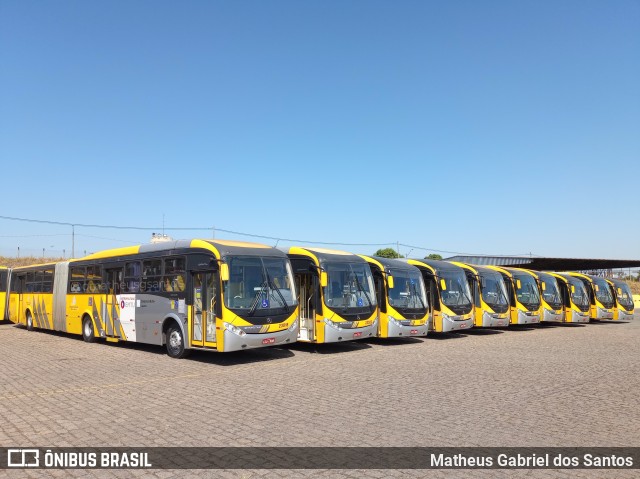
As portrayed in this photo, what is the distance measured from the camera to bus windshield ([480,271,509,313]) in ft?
73.4

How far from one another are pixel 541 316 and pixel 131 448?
76.7ft

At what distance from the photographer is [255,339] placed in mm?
13188

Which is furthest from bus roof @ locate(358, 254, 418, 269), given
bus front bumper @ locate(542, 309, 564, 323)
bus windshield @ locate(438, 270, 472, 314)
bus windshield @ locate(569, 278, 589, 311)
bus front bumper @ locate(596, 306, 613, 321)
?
bus front bumper @ locate(596, 306, 613, 321)

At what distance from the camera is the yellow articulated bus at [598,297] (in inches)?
1213

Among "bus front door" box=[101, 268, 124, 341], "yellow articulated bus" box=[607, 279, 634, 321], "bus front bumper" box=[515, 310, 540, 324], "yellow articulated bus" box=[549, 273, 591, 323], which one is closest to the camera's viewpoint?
"bus front door" box=[101, 268, 124, 341]

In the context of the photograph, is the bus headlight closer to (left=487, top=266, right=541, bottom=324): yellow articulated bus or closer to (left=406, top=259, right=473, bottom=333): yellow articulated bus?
(left=406, top=259, right=473, bottom=333): yellow articulated bus

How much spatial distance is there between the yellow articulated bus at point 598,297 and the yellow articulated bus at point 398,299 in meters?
16.2

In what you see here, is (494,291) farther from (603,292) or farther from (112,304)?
(112,304)

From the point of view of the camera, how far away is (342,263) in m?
16.4

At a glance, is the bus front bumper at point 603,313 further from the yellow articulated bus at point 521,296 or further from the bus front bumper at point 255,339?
the bus front bumper at point 255,339

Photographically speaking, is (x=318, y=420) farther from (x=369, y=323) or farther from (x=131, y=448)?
(x=369, y=323)

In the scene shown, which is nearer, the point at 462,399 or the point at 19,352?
the point at 462,399

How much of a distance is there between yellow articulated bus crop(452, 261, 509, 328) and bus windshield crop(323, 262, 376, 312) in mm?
6706

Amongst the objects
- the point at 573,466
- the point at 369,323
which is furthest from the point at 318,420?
the point at 369,323
